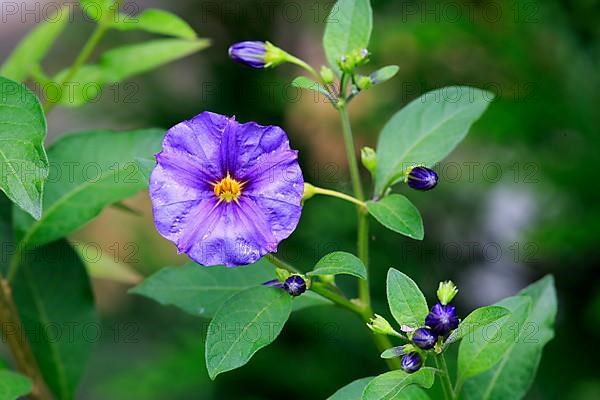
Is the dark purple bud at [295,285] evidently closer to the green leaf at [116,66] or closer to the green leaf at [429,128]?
the green leaf at [429,128]

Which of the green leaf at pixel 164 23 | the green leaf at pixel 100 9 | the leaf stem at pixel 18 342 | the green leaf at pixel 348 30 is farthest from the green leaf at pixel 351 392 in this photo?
the green leaf at pixel 100 9

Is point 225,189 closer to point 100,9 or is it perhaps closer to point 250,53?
point 250,53

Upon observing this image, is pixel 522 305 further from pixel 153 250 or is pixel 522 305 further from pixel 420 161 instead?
pixel 153 250

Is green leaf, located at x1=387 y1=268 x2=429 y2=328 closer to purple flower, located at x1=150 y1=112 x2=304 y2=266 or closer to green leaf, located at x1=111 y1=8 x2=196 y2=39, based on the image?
purple flower, located at x1=150 y1=112 x2=304 y2=266

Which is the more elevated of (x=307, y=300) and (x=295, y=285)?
(x=295, y=285)

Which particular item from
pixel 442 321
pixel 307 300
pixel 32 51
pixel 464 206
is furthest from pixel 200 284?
pixel 464 206
